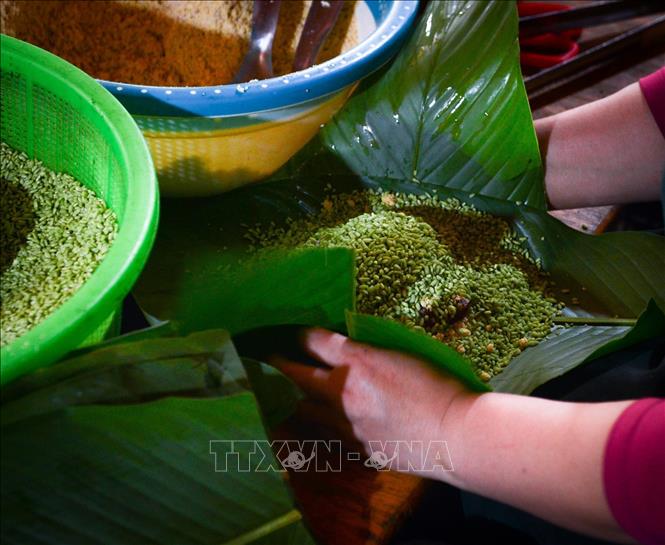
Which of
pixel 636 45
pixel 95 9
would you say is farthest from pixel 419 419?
pixel 636 45

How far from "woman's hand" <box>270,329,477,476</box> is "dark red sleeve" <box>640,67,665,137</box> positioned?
2.68 ft

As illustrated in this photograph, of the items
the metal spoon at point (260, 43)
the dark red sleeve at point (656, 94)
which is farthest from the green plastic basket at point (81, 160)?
the dark red sleeve at point (656, 94)

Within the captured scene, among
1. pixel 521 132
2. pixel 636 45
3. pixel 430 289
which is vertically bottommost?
pixel 430 289

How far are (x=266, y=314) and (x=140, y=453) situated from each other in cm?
30

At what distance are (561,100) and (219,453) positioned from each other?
1.62 m

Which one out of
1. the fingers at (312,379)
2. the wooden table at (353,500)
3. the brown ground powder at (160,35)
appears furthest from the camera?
the brown ground powder at (160,35)

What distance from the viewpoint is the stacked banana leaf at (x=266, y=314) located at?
2.06 feet

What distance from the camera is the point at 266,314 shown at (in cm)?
91

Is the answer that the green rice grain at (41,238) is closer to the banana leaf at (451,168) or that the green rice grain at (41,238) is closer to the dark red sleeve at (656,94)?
the banana leaf at (451,168)

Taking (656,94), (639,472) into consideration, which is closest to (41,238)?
(639,472)

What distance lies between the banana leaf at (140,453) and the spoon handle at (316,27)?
818 millimetres

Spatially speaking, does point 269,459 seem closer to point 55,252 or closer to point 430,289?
point 55,252

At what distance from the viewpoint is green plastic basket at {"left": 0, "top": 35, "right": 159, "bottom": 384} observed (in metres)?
0.60

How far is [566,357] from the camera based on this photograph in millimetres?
1000
